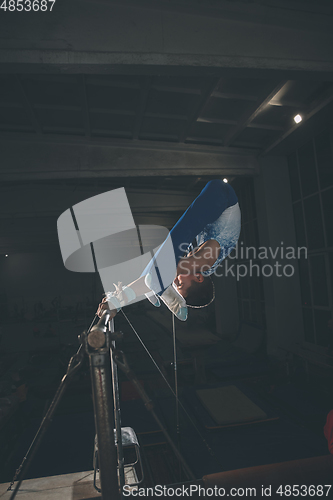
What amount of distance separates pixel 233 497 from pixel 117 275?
810 inches

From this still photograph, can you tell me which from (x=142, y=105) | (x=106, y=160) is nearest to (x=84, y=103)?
(x=142, y=105)

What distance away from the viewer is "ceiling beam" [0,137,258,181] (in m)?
6.88

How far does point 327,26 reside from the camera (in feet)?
13.1

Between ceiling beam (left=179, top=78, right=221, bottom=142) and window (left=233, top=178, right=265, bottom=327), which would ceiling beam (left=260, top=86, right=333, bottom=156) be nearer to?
ceiling beam (left=179, top=78, right=221, bottom=142)

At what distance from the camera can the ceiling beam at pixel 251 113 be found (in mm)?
5754

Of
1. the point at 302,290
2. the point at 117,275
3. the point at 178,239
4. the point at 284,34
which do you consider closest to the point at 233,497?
the point at 178,239

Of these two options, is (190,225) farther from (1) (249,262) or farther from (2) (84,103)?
(1) (249,262)

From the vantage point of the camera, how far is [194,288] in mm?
1273

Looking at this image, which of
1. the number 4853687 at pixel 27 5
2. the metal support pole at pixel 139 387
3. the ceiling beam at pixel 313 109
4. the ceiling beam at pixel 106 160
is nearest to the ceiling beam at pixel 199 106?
the ceiling beam at pixel 106 160

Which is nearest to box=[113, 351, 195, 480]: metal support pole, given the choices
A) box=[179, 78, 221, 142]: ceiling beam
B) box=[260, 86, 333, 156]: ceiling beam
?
box=[179, 78, 221, 142]: ceiling beam

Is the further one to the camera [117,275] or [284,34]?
[117,275]

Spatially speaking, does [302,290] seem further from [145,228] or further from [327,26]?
[145,228]

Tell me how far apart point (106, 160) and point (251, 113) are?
372 cm

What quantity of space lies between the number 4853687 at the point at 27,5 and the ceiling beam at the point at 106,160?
3843mm
